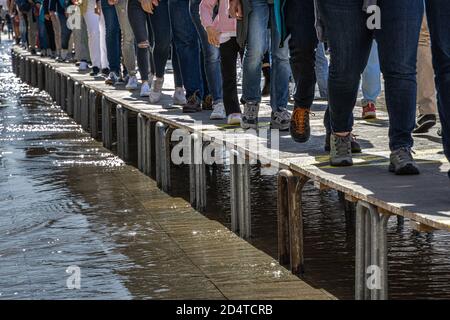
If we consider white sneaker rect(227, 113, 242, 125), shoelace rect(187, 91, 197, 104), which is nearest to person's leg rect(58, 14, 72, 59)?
shoelace rect(187, 91, 197, 104)

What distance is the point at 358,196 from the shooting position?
6422 millimetres

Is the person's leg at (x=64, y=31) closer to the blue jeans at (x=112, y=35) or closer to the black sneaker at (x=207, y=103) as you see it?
the blue jeans at (x=112, y=35)

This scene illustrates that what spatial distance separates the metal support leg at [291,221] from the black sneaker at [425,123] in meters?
1.99

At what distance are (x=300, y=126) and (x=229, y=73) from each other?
2.08 meters

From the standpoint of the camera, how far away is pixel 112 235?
28.2 ft

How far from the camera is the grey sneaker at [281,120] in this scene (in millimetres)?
9648

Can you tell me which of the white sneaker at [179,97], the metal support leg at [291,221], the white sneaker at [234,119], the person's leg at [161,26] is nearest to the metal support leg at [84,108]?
the person's leg at [161,26]

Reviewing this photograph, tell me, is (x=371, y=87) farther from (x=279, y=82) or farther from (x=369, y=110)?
(x=279, y=82)

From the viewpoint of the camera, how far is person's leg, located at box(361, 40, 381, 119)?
10406 mm

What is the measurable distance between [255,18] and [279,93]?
0.57 m

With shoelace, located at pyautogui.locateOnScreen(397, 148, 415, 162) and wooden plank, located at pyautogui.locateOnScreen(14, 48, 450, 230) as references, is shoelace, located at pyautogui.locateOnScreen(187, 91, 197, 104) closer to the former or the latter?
wooden plank, located at pyautogui.locateOnScreen(14, 48, 450, 230)

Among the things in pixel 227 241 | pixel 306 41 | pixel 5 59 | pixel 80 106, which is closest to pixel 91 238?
pixel 227 241

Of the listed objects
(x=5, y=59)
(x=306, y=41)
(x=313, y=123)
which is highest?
(x=306, y=41)
